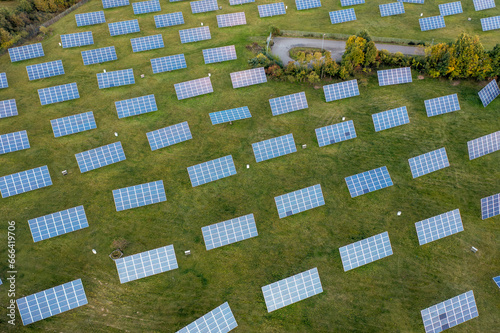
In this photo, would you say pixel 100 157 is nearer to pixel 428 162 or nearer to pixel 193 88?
pixel 193 88

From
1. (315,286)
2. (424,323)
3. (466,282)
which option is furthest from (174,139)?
(466,282)

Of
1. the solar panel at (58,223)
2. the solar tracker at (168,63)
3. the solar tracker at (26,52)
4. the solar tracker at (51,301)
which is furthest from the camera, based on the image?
the solar tracker at (26,52)

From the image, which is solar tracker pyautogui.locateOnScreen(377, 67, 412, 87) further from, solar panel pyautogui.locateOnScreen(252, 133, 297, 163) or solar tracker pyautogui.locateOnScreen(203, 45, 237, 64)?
solar tracker pyautogui.locateOnScreen(203, 45, 237, 64)

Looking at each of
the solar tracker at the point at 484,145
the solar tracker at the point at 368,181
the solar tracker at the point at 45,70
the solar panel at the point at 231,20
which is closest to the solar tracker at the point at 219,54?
the solar panel at the point at 231,20

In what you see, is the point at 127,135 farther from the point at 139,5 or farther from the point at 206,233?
the point at 139,5

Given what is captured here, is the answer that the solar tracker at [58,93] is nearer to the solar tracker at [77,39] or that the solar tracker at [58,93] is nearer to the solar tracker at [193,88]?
the solar tracker at [77,39]

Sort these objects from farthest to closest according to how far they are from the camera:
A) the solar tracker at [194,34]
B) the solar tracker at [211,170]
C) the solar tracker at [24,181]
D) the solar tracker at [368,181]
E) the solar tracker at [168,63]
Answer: the solar tracker at [194,34]
the solar tracker at [168,63]
the solar tracker at [211,170]
the solar tracker at [368,181]
the solar tracker at [24,181]
